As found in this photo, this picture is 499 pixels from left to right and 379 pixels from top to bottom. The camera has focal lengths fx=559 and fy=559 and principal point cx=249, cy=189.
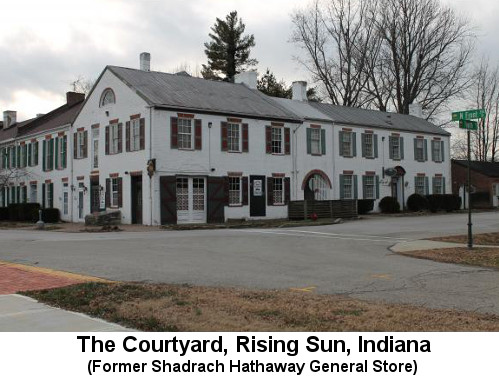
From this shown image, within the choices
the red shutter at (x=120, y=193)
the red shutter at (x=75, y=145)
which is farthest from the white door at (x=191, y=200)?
the red shutter at (x=75, y=145)

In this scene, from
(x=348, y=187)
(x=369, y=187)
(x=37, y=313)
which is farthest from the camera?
(x=369, y=187)

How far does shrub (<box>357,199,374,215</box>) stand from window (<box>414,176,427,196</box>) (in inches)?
239

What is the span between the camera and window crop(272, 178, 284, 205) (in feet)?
109

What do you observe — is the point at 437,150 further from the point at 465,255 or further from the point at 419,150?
the point at 465,255

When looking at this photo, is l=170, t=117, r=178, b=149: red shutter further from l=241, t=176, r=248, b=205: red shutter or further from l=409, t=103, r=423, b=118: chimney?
l=409, t=103, r=423, b=118: chimney

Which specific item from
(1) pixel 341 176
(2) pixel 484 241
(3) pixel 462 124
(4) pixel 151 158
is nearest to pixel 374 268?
(3) pixel 462 124

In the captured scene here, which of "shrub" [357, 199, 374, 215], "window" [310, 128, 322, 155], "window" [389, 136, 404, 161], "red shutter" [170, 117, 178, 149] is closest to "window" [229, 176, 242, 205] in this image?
"red shutter" [170, 117, 178, 149]

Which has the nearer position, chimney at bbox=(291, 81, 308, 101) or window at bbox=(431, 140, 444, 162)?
chimney at bbox=(291, 81, 308, 101)

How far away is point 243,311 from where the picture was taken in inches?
271

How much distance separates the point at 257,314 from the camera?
6742mm

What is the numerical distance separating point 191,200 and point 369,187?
48.7 feet

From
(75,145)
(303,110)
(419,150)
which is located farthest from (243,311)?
(419,150)

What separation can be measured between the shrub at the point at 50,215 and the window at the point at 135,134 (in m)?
8.97

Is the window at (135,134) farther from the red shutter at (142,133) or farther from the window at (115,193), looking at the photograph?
the window at (115,193)
